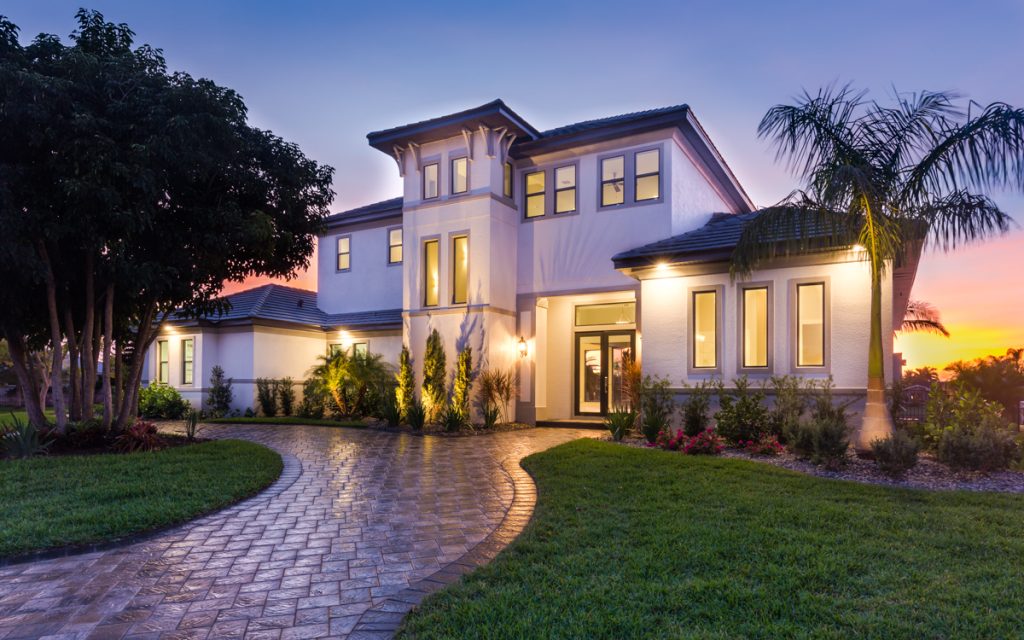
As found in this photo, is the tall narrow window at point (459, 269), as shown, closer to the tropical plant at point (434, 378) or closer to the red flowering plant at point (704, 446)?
the tropical plant at point (434, 378)

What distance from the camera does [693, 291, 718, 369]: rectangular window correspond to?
42.9 ft

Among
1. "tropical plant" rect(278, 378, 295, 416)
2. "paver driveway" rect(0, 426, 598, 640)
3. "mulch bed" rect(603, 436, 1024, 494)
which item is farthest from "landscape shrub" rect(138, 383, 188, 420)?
"mulch bed" rect(603, 436, 1024, 494)

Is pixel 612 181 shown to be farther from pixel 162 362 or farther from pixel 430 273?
pixel 162 362

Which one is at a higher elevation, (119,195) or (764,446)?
(119,195)

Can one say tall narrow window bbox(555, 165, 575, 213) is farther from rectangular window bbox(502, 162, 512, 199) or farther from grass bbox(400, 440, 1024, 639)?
grass bbox(400, 440, 1024, 639)

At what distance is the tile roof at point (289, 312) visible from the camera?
20047 mm

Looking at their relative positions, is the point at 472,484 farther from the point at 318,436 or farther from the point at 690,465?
the point at 318,436

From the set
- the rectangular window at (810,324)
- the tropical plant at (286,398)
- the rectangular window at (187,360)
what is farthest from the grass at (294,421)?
the rectangular window at (810,324)

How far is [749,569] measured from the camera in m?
4.38

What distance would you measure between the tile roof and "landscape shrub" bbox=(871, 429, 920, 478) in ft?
47.4

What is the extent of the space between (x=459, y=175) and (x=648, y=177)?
16.9ft

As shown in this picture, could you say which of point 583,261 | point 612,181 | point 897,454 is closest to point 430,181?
point 583,261

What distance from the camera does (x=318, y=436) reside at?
1402cm

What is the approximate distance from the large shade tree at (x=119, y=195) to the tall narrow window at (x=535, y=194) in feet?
18.9
